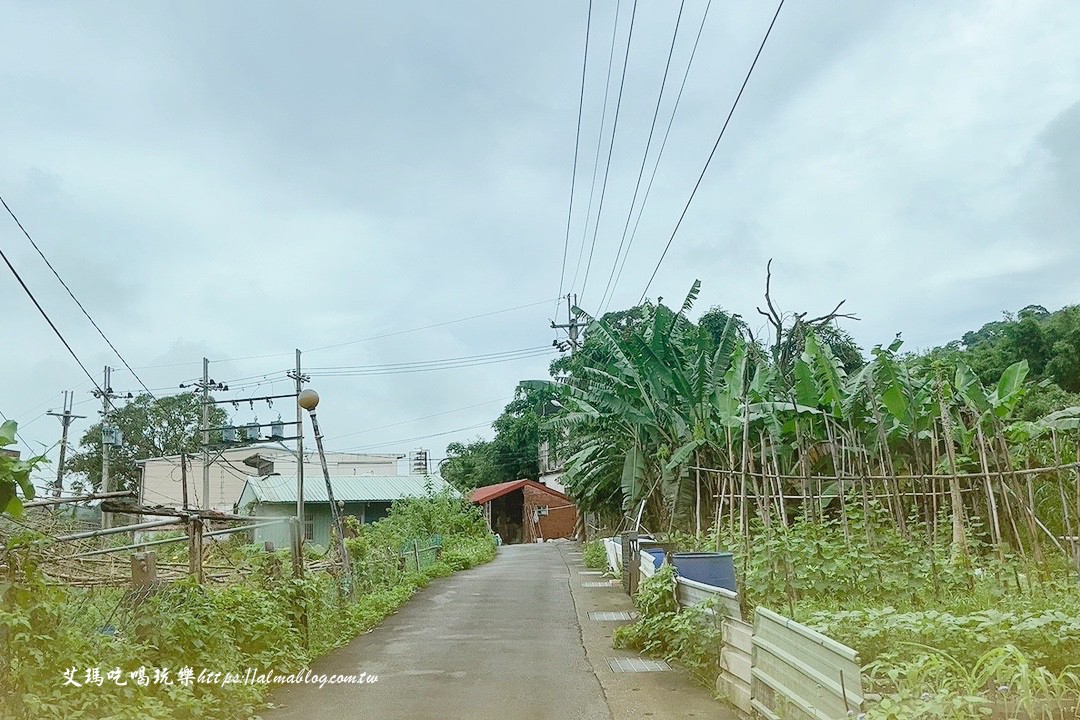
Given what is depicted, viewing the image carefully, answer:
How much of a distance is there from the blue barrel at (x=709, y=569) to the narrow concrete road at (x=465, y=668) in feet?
4.98

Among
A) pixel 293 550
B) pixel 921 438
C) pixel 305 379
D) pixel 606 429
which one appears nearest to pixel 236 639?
pixel 293 550

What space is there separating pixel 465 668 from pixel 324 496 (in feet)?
82.8

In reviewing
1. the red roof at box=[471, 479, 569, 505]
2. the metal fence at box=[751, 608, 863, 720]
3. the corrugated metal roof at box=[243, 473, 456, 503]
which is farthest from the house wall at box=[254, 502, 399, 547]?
the metal fence at box=[751, 608, 863, 720]

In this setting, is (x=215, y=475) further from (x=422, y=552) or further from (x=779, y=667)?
(x=779, y=667)

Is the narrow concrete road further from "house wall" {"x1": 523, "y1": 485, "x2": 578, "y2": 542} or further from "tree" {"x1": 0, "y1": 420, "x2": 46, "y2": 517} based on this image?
"house wall" {"x1": 523, "y1": 485, "x2": 578, "y2": 542}

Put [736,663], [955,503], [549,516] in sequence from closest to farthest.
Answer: [736,663] < [955,503] < [549,516]

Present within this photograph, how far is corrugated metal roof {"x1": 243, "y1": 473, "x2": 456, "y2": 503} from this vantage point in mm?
31688

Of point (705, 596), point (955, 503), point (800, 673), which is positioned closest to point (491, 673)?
point (705, 596)

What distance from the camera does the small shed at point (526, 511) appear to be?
45.8m

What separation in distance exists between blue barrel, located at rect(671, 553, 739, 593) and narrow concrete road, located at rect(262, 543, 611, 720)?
1.52 meters

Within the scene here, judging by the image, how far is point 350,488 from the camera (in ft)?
114

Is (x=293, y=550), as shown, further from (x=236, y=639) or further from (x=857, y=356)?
(x=857, y=356)

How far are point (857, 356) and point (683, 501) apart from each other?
1217cm

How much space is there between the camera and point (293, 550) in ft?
32.9
